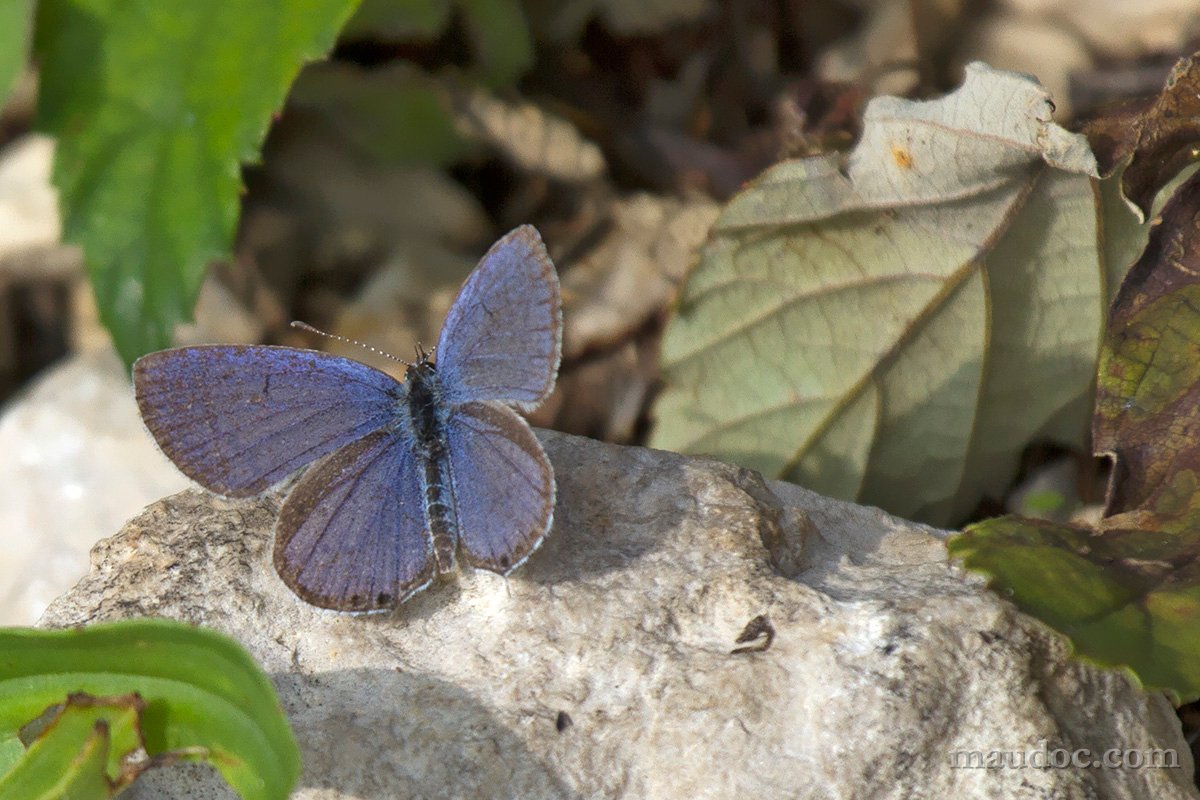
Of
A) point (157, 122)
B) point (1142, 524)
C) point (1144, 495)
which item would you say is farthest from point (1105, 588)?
point (157, 122)

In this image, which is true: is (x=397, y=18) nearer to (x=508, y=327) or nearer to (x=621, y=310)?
(x=621, y=310)

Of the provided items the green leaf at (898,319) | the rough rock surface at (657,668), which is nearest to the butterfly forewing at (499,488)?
the rough rock surface at (657,668)

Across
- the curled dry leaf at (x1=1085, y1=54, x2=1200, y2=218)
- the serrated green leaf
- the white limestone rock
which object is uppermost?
the curled dry leaf at (x1=1085, y1=54, x2=1200, y2=218)

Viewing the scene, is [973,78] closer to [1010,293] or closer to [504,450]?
[1010,293]

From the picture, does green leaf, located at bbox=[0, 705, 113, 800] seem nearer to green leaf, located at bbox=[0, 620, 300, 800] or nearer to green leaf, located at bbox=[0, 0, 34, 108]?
green leaf, located at bbox=[0, 620, 300, 800]

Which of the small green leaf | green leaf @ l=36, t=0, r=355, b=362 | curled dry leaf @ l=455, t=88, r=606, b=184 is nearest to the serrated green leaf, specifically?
the small green leaf

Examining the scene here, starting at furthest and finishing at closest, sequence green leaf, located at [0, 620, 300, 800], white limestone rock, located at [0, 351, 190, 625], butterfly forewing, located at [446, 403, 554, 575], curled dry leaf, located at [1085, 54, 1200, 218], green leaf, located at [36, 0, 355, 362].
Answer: white limestone rock, located at [0, 351, 190, 625]
green leaf, located at [36, 0, 355, 362]
curled dry leaf, located at [1085, 54, 1200, 218]
butterfly forewing, located at [446, 403, 554, 575]
green leaf, located at [0, 620, 300, 800]

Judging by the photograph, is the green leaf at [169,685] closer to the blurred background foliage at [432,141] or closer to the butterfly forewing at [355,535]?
the butterfly forewing at [355,535]
